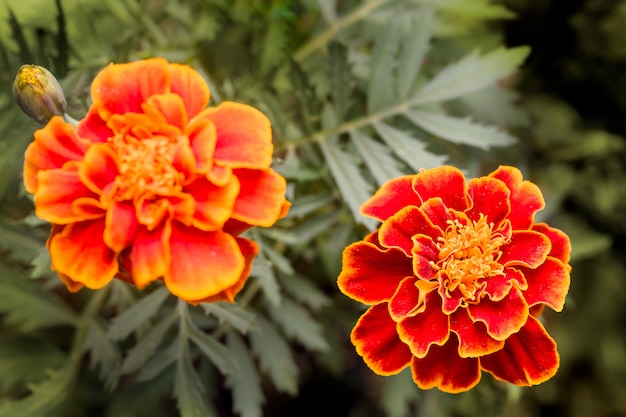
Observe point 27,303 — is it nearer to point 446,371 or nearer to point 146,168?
point 146,168

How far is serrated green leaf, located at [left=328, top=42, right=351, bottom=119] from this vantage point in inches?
40.1

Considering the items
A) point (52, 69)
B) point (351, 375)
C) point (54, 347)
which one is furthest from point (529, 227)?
point (351, 375)

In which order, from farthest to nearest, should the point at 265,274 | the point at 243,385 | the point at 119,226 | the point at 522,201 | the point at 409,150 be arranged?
the point at 243,385 → the point at 409,150 → the point at 265,274 → the point at 522,201 → the point at 119,226

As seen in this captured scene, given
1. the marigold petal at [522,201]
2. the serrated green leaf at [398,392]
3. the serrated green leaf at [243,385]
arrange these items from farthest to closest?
1. the serrated green leaf at [398,392]
2. the serrated green leaf at [243,385]
3. the marigold petal at [522,201]

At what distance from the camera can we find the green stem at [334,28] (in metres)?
1.21

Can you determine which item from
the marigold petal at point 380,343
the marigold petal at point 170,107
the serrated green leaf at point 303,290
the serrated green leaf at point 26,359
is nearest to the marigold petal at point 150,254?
the marigold petal at point 170,107

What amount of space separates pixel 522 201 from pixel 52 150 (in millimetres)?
478

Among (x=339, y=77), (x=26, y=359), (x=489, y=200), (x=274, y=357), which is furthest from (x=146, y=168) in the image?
(x=26, y=359)

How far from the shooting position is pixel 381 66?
3.52 feet

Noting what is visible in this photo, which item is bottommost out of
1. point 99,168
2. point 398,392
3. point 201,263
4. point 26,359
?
point 398,392

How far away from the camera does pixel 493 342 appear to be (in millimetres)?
663

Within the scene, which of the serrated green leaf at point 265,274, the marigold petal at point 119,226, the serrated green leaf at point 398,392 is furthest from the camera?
the serrated green leaf at point 398,392

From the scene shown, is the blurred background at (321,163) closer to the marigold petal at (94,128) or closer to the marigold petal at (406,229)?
the marigold petal at (94,128)

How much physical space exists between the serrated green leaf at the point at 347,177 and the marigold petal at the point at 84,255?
36 centimetres
